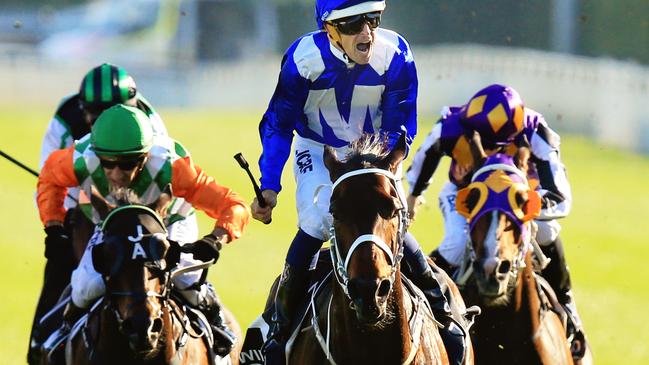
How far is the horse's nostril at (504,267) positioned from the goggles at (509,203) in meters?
0.24

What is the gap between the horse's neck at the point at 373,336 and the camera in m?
6.19

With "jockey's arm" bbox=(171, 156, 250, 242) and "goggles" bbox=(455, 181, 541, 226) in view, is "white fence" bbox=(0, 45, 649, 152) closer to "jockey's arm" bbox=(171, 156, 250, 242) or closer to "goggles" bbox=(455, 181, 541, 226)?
"goggles" bbox=(455, 181, 541, 226)

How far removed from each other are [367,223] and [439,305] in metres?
1.46

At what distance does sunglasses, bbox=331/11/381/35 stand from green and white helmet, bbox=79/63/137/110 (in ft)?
11.0

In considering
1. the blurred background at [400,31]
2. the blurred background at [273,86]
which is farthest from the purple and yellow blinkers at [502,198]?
the blurred background at [400,31]

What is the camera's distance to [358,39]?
6688 millimetres

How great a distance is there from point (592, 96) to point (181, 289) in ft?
79.0

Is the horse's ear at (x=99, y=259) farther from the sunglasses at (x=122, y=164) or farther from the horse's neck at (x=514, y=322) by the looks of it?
the horse's neck at (x=514, y=322)

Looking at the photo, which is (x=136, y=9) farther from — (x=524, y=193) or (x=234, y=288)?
(x=524, y=193)

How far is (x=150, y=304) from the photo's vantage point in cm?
684

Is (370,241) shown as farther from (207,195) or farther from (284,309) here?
(207,195)

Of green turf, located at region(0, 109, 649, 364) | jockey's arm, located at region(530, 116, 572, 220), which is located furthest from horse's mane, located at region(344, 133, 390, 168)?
green turf, located at region(0, 109, 649, 364)

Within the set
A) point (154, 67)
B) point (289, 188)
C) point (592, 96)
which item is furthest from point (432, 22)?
point (289, 188)

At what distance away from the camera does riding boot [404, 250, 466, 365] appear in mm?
6984
